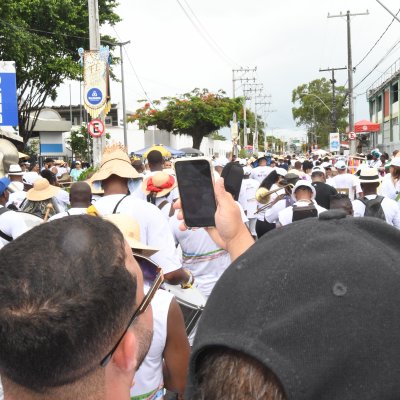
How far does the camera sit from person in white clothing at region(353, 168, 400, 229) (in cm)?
650

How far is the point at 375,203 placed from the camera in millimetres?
6613

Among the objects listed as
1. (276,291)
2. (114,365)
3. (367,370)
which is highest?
(276,291)

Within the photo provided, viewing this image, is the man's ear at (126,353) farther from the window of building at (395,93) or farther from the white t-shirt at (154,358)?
the window of building at (395,93)

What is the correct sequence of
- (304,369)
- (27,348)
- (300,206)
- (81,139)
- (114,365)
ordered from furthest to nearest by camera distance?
(81,139), (300,206), (114,365), (27,348), (304,369)

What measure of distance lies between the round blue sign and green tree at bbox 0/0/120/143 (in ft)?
37.4

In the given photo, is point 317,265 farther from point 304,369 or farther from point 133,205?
point 133,205

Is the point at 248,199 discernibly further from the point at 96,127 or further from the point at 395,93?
the point at 395,93

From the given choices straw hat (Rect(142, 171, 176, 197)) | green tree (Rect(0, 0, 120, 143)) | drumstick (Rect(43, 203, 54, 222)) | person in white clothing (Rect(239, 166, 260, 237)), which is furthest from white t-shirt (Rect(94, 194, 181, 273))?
green tree (Rect(0, 0, 120, 143))

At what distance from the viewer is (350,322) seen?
87cm

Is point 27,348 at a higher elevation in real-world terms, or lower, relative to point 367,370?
lower

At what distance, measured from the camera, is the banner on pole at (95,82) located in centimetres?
1366

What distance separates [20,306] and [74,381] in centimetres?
23

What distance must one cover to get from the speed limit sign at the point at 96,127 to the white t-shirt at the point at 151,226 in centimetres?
1043

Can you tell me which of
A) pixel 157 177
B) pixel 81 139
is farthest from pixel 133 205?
pixel 81 139
